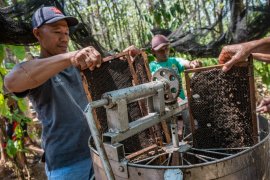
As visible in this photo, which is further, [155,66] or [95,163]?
[155,66]

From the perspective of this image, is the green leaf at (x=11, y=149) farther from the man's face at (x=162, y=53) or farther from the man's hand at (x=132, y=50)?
the man's hand at (x=132, y=50)

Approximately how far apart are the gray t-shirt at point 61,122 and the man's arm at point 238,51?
3.11 feet

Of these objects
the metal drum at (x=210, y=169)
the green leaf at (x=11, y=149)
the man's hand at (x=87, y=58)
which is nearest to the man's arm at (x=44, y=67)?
the man's hand at (x=87, y=58)

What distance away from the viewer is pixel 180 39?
15.1 feet

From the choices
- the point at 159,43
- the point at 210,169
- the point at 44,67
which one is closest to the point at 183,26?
the point at 159,43

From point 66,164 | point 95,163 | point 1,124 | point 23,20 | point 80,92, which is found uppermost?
point 23,20

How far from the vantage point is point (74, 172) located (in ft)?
6.23

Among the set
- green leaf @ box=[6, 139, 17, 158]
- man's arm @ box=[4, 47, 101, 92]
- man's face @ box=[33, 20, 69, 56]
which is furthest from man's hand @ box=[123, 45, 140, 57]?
green leaf @ box=[6, 139, 17, 158]

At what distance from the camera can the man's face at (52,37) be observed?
6.25 ft

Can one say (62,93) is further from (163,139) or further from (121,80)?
(163,139)

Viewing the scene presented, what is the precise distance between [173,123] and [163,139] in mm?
456

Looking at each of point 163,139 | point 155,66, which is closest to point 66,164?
point 163,139

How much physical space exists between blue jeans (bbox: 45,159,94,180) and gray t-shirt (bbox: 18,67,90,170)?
3 cm

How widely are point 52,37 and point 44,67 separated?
46cm
